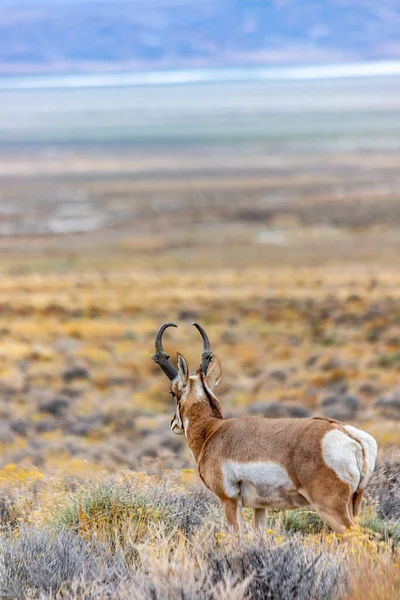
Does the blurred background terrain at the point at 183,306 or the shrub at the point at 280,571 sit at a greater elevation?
the shrub at the point at 280,571

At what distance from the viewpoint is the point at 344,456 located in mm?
5520

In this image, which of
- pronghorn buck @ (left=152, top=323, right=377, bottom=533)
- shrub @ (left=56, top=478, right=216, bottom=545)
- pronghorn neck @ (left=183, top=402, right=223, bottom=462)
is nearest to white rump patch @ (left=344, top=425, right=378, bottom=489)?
pronghorn buck @ (left=152, top=323, right=377, bottom=533)

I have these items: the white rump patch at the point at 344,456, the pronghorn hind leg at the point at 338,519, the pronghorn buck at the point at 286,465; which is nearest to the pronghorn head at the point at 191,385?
the pronghorn buck at the point at 286,465

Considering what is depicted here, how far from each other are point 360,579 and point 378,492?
274 centimetres

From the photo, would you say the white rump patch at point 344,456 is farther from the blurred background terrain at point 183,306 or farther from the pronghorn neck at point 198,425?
the blurred background terrain at point 183,306

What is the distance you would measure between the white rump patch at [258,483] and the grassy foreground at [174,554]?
0.65ft

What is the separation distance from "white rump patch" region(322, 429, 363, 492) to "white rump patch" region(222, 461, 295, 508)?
316 mm

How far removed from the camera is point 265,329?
1069 inches

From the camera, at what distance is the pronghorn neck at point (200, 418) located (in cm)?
649

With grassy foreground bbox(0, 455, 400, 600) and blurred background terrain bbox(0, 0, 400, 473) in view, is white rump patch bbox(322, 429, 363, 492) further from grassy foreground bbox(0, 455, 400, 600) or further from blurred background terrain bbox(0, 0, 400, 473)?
blurred background terrain bbox(0, 0, 400, 473)

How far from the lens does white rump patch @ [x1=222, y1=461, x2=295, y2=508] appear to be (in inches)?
225

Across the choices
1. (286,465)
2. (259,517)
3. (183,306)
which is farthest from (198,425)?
(183,306)

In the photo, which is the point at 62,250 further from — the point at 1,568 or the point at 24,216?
the point at 1,568

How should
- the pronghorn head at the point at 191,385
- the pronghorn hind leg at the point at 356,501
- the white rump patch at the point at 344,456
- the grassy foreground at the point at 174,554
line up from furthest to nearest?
the pronghorn head at the point at 191,385, the pronghorn hind leg at the point at 356,501, the white rump patch at the point at 344,456, the grassy foreground at the point at 174,554
